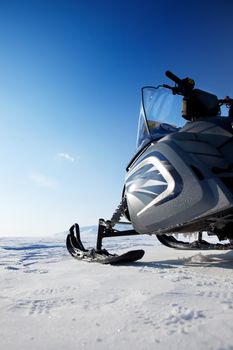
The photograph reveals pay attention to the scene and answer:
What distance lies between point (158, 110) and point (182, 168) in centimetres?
134

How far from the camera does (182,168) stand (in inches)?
115

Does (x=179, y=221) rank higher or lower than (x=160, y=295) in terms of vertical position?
higher

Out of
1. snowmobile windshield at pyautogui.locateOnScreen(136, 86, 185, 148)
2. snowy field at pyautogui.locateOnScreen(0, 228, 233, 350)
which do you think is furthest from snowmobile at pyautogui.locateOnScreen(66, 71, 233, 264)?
snowy field at pyautogui.locateOnScreen(0, 228, 233, 350)

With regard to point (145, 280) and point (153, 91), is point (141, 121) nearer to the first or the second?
point (153, 91)

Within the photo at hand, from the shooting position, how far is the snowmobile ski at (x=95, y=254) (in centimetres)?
353

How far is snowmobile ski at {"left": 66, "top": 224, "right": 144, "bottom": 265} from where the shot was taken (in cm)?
353

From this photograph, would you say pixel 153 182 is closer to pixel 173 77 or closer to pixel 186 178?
pixel 186 178

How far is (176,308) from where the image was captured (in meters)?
1.41

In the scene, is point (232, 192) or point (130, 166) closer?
point (232, 192)

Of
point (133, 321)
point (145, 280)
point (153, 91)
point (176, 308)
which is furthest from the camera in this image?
point (153, 91)

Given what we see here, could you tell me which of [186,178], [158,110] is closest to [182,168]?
[186,178]

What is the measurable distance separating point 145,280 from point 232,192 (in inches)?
40.5

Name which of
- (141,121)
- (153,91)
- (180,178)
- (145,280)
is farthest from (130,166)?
(145,280)

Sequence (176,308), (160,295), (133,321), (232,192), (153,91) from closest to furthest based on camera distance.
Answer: (133,321), (176,308), (160,295), (232,192), (153,91)
